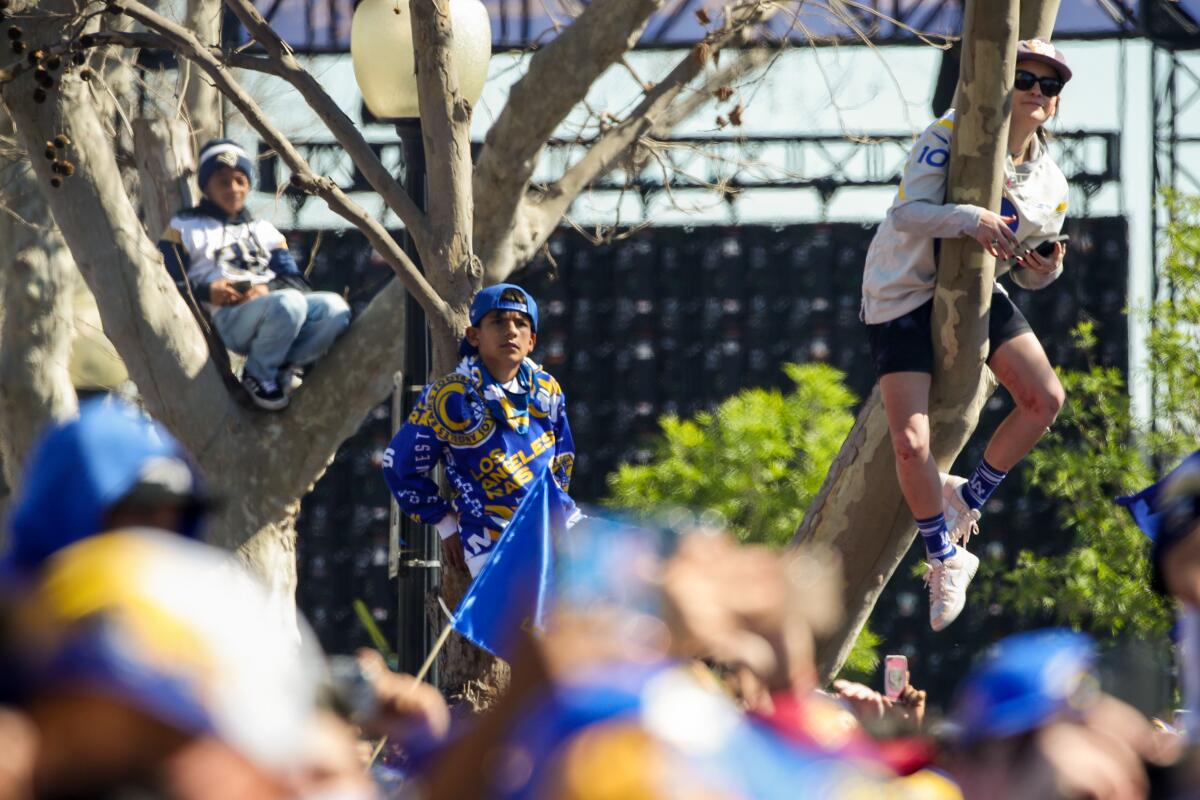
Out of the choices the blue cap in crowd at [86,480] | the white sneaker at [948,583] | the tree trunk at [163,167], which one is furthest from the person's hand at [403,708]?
the tree trunk at [163,167]

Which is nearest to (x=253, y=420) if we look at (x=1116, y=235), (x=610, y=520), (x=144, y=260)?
(x=144, y=260)

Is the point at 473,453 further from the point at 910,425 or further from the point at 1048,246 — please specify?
the point at 1048,246

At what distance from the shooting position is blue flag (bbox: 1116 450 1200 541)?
267cm

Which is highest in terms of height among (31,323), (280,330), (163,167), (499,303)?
(499,303)

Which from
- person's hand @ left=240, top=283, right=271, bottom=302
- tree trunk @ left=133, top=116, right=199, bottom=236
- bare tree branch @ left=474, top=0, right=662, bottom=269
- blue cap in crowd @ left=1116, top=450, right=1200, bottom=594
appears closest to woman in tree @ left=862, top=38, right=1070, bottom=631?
bare tree branch @ left=474, top=0, right=662, bottom=269

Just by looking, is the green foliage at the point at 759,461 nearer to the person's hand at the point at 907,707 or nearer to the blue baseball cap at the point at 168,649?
the person's hand at the point at 907,707

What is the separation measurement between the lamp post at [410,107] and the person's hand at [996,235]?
2.63 m

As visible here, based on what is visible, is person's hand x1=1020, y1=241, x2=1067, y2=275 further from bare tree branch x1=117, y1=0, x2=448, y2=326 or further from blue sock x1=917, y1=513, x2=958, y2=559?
bare tree branch x1=117, y1=0, x2=448, y2=326

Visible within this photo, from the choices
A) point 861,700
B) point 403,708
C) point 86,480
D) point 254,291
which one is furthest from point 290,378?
point 86,480

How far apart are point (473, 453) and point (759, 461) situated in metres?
8.85

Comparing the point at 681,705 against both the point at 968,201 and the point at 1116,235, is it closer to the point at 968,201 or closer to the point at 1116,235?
the point at 968,201

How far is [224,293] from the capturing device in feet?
27.1

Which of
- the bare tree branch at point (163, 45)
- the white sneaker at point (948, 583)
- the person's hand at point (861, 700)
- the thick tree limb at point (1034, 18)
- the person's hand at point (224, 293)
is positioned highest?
the thick tree limb at point (1034, 18)

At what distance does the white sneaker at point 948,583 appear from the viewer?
18.6ft
